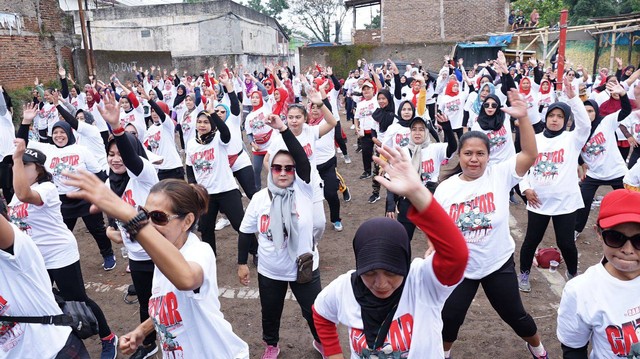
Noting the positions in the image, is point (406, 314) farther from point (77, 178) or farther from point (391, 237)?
point (77, 178)

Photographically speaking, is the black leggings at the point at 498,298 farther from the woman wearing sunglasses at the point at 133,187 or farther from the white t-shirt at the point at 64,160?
the white t-shirt at the point at 64,160

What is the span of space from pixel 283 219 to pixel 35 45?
54.5ft

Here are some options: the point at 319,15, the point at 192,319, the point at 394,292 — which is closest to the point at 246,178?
the point at 192,319

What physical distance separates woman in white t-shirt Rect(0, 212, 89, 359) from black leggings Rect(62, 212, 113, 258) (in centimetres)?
338

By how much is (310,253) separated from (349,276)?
1449mm

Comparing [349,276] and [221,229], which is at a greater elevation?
[349,276]

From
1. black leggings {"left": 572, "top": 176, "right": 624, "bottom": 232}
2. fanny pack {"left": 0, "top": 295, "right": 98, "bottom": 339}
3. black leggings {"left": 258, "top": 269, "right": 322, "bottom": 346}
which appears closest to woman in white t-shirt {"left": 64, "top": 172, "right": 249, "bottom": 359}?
fanny pack {"left": 0, "top": 295, "right": 98, "bottom": 339}

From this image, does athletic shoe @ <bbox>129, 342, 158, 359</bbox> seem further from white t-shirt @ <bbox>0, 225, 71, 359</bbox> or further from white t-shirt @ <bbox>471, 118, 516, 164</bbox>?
white t-shirt @ <bbox>471, 118, 516, 164</bbox>

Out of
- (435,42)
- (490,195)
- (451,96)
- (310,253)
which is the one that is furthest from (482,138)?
(435,42)

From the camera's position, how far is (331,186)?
7.27 metres

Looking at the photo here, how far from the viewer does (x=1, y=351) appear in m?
2.65

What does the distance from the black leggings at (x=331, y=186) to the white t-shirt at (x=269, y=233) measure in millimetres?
3275

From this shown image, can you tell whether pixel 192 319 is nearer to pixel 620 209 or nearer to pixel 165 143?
pixel 620 209

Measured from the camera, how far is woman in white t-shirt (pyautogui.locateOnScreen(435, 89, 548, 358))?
351cm
